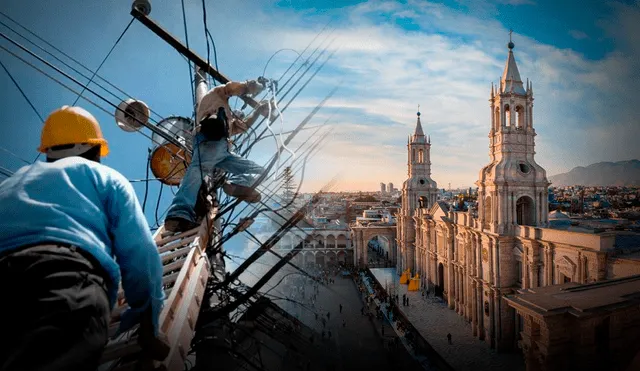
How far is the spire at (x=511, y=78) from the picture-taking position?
16922 millimetres

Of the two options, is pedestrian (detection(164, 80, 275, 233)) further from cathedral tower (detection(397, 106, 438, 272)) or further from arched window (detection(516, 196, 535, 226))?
cathedral tower (detection(397, 106, 438, 272))

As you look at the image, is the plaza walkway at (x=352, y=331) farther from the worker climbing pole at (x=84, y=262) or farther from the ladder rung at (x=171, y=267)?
the worker climbing pole at (x=84, y=262)

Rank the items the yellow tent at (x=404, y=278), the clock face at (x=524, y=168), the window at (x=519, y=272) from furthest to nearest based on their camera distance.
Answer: the yellow tent at (x=404, y=278) → the clock face at (x=524, y=168) → the window at (x=519, y=272)

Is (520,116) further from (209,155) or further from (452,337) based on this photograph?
(209,155)

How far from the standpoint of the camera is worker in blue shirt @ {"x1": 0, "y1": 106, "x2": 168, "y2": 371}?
42.8 inches

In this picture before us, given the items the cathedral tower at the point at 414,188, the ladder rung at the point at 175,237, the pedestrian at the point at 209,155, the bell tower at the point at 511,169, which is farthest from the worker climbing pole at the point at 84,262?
the cathedral tower at the point at 414,188

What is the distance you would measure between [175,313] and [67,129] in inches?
50.6

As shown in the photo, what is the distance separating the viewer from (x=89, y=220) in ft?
4.60

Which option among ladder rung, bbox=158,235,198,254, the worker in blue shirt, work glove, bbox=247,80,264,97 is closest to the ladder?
ladder rung, bbox=158,235,198,254

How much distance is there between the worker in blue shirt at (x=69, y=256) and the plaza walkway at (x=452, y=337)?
1641 cm

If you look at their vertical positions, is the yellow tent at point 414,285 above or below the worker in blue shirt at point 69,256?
below

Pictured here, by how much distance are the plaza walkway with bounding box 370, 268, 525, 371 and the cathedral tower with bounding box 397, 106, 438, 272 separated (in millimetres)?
4834

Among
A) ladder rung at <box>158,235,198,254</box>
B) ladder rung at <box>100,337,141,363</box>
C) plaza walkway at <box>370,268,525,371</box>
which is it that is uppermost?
ladder rung at <box>158,235,198,254</box>

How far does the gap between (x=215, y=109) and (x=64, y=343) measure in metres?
2.98
